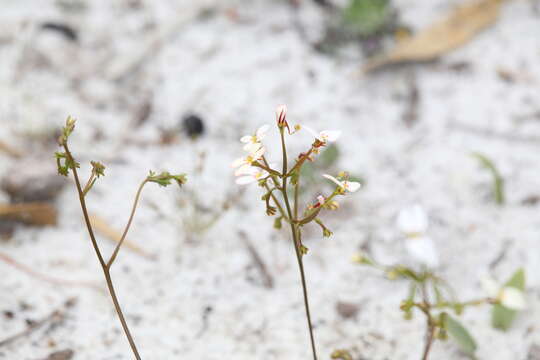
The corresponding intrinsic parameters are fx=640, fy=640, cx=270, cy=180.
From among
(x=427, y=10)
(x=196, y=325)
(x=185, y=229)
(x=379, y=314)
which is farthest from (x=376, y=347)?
(x=427, y=10)

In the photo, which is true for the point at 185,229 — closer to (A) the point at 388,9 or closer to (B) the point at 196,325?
(B) the point at 196,325

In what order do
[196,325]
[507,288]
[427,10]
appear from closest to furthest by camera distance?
[507,288] → [196,325] → [427,10]

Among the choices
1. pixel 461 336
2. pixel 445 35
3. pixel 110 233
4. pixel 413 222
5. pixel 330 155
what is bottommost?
pixel 461 336

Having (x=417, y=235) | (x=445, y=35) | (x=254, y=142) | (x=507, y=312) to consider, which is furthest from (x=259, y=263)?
(x=445, y=35)

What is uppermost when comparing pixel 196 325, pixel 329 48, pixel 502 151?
pixel 329 48

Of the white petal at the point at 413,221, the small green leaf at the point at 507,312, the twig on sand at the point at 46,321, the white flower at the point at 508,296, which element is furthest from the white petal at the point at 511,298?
the twig on sand at the point at 46,321

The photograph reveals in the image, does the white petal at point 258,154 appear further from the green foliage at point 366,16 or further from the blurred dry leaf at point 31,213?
the green foliage at point 366,16

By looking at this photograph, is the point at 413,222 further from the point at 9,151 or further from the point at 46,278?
the point at 9,151
